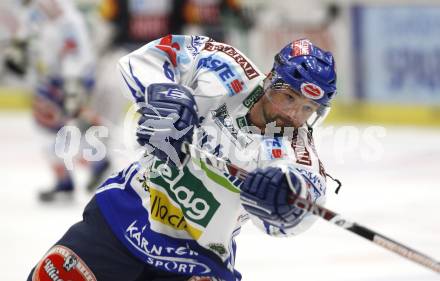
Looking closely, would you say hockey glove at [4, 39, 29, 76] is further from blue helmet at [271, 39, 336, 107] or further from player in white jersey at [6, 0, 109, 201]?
blue helmet at [271, 39, 336, 107]

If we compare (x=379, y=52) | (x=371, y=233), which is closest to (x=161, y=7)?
(x=379, y=52)

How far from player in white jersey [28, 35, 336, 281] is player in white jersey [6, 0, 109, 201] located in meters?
3.57

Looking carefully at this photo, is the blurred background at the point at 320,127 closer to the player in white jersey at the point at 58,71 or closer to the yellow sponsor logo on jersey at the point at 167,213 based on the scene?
the player in white jersey at the point at 58,71

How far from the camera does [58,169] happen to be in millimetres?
6336

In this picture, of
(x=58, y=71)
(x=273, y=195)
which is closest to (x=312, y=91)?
(x=273, y=195)

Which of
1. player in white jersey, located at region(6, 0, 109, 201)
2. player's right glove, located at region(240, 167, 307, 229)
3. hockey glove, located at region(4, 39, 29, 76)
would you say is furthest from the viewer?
hockey glove, located at region(4, 39, 29, 76)

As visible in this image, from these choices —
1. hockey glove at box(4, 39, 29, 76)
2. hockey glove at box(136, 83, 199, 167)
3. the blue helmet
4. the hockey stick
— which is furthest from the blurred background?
the hockey stick

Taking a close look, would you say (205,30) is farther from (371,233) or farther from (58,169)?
(371,233)

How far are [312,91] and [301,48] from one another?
15 cm

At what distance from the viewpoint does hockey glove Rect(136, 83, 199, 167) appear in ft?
7.78

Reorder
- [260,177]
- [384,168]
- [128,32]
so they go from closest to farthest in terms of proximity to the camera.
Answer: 1. [260,177]
2. [384,168]
3. [128,32]

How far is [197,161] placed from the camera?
254 centimetres

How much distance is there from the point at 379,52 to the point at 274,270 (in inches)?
181

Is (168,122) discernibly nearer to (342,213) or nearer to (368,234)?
(368,234)
